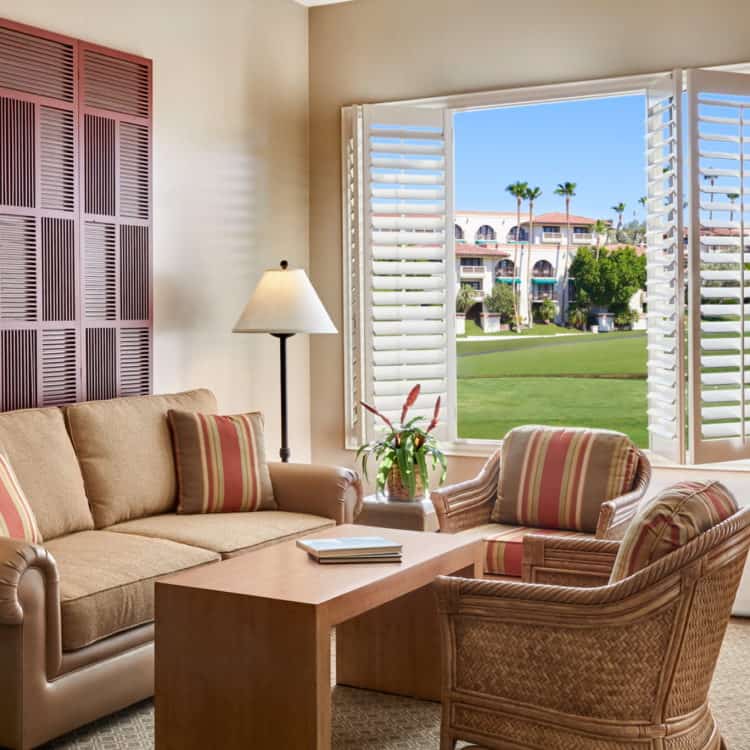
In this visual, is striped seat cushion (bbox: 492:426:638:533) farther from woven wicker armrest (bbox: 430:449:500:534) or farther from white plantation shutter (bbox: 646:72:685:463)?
white plantation shutter (bbox: 646:72:685:463)

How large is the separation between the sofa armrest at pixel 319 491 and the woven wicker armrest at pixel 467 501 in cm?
37

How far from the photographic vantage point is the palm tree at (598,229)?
33.1 feet

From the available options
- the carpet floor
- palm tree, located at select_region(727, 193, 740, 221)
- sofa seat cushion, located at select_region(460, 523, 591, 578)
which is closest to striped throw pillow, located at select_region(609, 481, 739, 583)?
the carpet floor

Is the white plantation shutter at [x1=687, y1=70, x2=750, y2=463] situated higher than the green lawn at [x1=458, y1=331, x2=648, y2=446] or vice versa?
the white plantation shutter at [x1=687, y1=70, x2=750, y2=463]

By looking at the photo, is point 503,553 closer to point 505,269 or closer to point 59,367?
point 59,367

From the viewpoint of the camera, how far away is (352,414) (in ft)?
18.6

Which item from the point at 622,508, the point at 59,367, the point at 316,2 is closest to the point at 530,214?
the point at 316,2

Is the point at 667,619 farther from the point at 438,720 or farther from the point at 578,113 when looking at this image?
the point at 578,113

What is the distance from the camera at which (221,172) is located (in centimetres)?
516

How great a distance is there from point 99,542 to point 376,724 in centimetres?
115

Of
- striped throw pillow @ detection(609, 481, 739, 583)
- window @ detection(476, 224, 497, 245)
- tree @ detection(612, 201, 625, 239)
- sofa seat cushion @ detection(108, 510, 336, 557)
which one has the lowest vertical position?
sofa seat cushion @ detection(108, 510, 336, 557)

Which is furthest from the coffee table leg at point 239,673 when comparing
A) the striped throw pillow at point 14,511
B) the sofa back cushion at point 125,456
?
the sofa back cushion at point 125,456

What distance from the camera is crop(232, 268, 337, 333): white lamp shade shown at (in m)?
4.69

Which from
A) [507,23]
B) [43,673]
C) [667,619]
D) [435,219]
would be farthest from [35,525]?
[507,23]
